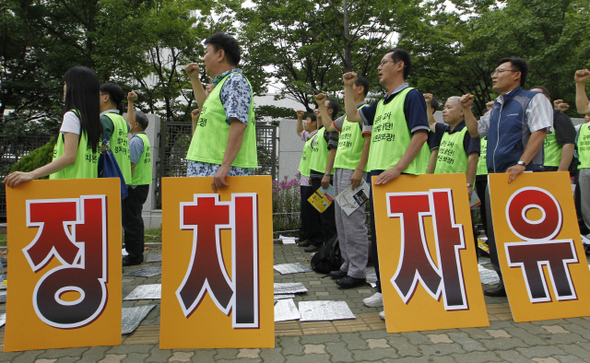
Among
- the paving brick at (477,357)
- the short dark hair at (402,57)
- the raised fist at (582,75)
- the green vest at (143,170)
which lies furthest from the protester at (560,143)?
the green vest at (143,170)

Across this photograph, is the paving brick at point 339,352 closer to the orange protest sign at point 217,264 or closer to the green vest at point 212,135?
the orange protest sign at point 217,264

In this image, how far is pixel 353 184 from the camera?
379 centimetres

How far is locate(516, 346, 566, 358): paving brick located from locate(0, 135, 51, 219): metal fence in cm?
925

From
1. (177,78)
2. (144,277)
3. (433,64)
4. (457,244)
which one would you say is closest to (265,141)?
Answer: (144,277)

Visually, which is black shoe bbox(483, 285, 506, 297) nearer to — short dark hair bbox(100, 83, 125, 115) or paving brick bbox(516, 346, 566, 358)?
paving brick bbox(516, 346, 566, 358)

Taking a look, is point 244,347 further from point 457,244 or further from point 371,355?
point 457,244

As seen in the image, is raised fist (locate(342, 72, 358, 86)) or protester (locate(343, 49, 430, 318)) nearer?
protester (locate(343, 49, 430, 318))

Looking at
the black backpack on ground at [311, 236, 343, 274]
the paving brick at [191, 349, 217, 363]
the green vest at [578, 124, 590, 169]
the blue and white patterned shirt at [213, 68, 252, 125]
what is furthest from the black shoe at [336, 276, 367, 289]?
the green vest at [578, 124, 590, 169]

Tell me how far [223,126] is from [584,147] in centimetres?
509

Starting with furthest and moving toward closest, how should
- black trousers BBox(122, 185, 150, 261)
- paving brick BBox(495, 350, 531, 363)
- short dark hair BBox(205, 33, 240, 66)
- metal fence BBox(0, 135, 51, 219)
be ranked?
metal fence BBox(0, 135, 51, 219) → black trousers BBox(122, 185, 150, 261) → short dark hair BBox(205, 33, 240, 66) → paving brick BBox(495, 350, 531, 363)

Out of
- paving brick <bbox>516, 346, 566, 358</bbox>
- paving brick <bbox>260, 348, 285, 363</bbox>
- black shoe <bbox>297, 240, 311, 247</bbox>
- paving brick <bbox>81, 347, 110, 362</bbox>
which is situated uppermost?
black shoe <bbox>297, 240, 311, 247</bbox>

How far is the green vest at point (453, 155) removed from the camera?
4883mm

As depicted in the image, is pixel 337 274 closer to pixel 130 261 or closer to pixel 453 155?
pixel 453 155

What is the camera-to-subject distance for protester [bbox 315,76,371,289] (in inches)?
152
